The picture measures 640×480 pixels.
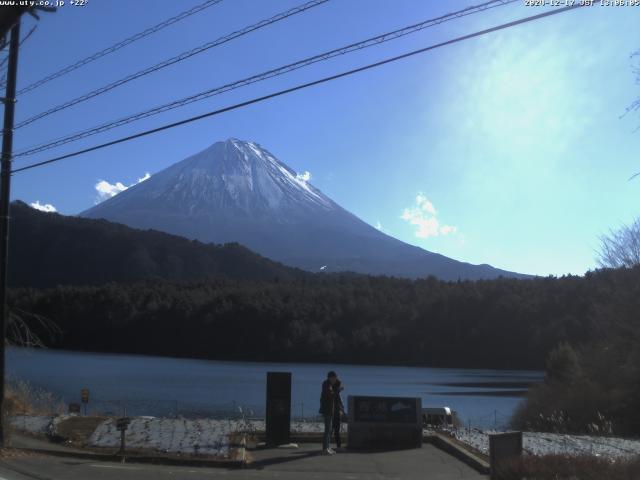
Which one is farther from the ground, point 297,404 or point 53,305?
point 53,305

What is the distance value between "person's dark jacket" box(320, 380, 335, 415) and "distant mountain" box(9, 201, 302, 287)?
404ft

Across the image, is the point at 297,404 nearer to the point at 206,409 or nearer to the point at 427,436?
the point at 206,409

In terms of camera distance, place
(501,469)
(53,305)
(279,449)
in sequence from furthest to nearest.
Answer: (53,305)
(279,449)
(501,469)

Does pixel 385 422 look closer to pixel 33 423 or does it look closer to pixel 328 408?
pixel 328 408

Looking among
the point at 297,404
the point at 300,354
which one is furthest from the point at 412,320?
the point at 297,404

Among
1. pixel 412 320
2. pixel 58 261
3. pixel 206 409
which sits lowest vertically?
pixel 206 409

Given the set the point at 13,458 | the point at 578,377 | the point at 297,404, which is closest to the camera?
the point at 13,458

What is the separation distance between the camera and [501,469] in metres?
9.70

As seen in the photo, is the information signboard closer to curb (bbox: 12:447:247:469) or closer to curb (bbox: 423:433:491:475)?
curb (bbox: 423:433:491:475)

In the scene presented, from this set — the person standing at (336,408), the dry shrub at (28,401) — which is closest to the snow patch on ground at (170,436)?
the person standing at (336,408)

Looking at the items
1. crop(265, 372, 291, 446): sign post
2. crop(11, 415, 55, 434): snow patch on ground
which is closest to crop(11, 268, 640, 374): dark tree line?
crop(11, 415, 55, 434): snow patch on ground

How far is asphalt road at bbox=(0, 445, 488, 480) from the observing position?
1112 cm

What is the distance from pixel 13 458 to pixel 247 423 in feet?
18.5

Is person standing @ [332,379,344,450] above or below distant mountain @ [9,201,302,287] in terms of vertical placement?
below
